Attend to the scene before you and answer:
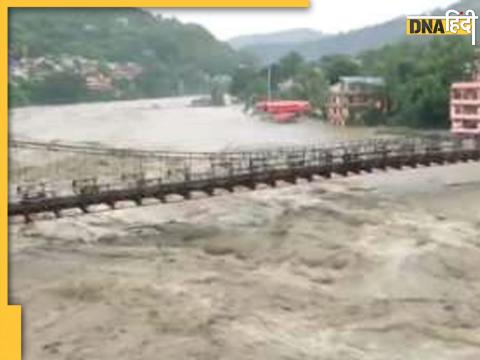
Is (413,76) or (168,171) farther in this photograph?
(413,76)

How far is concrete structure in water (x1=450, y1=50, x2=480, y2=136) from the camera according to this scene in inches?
1104

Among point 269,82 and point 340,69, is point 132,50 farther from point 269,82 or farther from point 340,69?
point 340,69

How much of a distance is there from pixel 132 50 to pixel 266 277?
240 feet

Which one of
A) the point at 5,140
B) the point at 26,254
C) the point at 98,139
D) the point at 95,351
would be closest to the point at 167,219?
the point at 26,254

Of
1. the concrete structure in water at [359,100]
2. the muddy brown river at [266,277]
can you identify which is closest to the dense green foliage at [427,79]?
the concrete structure in water at [359,100]

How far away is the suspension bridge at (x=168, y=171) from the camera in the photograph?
1206 centimetres

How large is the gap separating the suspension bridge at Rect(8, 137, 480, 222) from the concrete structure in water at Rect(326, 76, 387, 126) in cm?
1681

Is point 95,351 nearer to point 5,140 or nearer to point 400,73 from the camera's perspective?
point 5,140

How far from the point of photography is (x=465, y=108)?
28688 millimetres

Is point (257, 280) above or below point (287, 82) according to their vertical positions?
below

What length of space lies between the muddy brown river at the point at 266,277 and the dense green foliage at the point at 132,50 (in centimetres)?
4563

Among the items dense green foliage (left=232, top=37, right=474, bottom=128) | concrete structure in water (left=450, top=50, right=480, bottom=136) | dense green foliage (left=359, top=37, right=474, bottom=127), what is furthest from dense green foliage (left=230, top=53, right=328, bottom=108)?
concrete structure in water (left=450, top=50, right=480, bottom=136)

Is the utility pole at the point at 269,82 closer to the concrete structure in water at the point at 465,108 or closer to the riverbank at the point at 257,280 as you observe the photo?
the concrete structure in water at the point at 465,108

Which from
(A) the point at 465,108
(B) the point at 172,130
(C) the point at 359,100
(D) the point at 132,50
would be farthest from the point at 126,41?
(A) the point at 465,108
